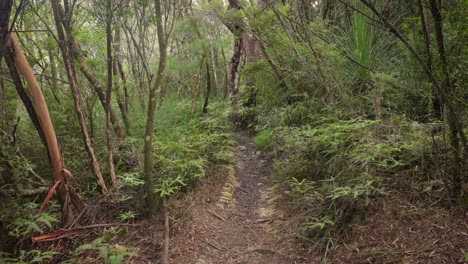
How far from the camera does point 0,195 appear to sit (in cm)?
372

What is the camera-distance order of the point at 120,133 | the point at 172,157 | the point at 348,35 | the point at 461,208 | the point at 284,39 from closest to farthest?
the point at 461,208 < the point at 172,157 < the point at 120,133 < the point at 348,35 < the point at 284,39

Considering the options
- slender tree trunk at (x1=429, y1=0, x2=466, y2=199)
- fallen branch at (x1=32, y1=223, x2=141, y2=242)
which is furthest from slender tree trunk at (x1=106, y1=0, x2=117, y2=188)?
slender tree trunk at (x1=429, y1=0, x2=466, y2=199)

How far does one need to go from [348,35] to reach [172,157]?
14.5 ft

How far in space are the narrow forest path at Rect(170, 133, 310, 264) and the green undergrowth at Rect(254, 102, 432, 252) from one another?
0.45 m

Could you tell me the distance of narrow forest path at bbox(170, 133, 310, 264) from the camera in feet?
12.6

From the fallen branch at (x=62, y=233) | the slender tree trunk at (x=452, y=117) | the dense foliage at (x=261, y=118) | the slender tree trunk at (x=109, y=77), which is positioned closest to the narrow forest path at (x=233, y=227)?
the dense foliage at (x=261, y=118)

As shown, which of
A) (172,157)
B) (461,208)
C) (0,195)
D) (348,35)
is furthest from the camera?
(348,35)

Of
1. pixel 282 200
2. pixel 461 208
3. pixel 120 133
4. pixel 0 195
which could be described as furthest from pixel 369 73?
pixel 0 195

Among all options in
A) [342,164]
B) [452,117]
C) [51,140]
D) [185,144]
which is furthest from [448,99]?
[51,140]

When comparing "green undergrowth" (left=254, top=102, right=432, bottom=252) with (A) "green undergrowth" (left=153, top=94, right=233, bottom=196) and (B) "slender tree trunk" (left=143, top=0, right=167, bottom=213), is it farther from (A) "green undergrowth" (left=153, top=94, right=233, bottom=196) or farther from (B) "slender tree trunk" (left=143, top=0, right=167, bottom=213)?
(B) "slender tree trunk" (left=143, top=0, right=167, bottom=213)

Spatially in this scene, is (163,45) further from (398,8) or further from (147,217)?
(398,8)

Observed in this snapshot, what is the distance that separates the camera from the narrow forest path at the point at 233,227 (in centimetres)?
385

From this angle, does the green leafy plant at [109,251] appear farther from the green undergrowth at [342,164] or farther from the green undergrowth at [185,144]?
the green undergrowth at [342,164]

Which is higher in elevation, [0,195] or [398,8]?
[398,8]
